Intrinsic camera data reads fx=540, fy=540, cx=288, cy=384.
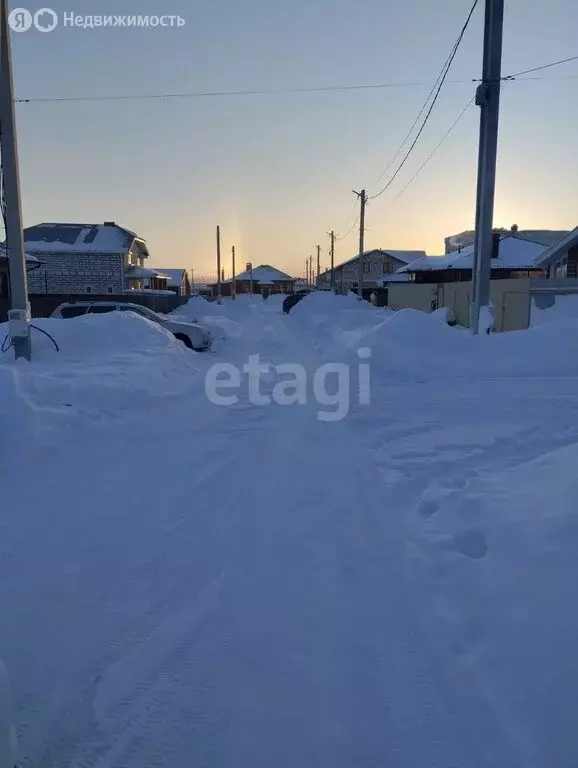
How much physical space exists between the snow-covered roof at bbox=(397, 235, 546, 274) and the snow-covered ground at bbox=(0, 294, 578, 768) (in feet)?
126

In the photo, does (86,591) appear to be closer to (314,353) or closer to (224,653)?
(224,653)

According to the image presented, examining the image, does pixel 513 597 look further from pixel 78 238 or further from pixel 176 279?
pixel 176 279

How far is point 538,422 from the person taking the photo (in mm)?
7824

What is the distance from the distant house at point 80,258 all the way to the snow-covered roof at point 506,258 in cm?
2664

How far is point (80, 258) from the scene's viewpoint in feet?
159

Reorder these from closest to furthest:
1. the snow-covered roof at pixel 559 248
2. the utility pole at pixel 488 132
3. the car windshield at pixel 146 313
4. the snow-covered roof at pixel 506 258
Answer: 1. the utility pole at pixel 488 132
2. the car windshield at pixel 146 313
3. the snow-covered roof at pixel 559 248
4. the snow-covered roof at pixel 506 258

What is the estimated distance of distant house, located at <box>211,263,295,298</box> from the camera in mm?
130250

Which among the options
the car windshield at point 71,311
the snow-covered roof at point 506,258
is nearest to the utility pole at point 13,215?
the car windshield at point 71,311

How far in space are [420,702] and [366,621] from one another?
0.67 meters

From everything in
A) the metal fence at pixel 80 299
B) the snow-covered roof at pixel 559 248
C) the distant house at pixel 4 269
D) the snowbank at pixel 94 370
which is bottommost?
the snowbank at pixel 94 370

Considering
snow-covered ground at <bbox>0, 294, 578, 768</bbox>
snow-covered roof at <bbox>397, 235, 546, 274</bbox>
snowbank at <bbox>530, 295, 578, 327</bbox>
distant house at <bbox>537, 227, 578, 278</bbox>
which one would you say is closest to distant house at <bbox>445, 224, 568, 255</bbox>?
snow-covered roof at <bbox>397, 235, 546, 274</bbox>

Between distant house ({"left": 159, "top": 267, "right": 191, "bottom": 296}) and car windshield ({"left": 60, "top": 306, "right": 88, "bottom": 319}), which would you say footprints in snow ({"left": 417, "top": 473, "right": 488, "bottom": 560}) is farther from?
distant house ({"left": 159, "top": 267, "right": 191, "bottom": 296})

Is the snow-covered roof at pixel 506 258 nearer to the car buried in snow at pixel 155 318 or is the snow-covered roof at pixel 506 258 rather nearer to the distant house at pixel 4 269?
the car buried in snow at pixel 155 318

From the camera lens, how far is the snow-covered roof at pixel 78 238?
48.0 meters
